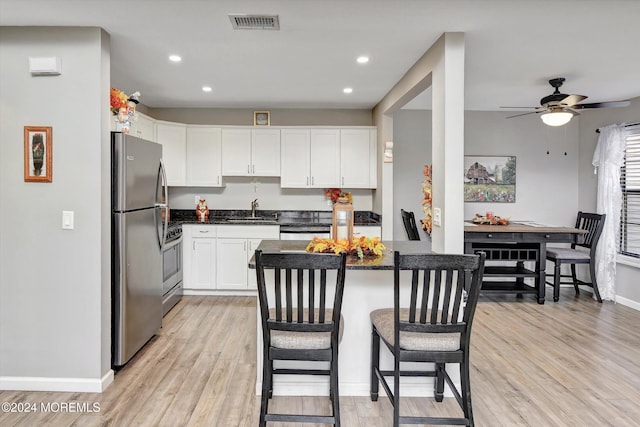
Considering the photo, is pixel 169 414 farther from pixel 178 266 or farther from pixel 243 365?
pixel 178 266

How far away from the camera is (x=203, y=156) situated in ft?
17.9

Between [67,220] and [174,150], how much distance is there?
2.75m

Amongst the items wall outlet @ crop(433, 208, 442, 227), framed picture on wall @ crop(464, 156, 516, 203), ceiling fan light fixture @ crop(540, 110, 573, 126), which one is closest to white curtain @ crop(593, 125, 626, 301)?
framed picture on wall @ crop(464, 156, 516, 203)

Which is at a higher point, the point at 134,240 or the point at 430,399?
the point at 134,240

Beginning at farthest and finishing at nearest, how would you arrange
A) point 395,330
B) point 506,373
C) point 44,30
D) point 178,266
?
point 178,266 → point 506,373 → point 44,30 → point 395,330

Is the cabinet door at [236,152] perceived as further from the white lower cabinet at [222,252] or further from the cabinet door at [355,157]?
the cabinet door at [355,157]

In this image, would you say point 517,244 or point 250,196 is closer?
point 517,244

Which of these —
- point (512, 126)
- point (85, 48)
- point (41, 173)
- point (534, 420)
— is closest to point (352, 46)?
point (85, 48)

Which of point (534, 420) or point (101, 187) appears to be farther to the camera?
point (101, 187)

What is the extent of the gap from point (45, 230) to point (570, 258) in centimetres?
546

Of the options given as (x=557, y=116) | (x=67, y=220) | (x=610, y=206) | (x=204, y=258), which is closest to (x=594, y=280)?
(x=610, y=206)

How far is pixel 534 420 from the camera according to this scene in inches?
96.2

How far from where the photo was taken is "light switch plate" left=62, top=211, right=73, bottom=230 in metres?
2.77

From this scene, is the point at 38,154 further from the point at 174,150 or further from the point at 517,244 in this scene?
the point at 517,244
